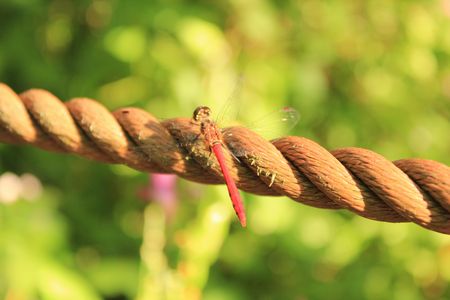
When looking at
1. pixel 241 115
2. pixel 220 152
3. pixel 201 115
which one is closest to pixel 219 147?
pixel 220 152

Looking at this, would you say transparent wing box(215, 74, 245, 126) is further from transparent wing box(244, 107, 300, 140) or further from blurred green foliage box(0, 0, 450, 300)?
blurred green foliage box(0, 0, 450, 300)

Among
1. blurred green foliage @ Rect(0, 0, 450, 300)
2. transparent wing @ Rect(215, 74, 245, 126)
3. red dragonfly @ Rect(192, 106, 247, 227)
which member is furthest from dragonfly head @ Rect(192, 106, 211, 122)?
blurred green foliage @ Rect(0, 0, 450, 300)

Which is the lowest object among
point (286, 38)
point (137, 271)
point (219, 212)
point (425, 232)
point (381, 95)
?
point (137, 271)

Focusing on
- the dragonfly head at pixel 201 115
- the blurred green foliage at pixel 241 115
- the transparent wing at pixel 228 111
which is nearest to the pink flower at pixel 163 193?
the blurred green foliage at pixel 241 115

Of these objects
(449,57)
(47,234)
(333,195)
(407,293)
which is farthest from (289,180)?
(449,57)

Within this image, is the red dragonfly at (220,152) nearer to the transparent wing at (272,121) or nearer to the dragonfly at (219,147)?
the dragonfly at (219,147)

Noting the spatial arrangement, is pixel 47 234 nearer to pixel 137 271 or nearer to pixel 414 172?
pixel 137 271

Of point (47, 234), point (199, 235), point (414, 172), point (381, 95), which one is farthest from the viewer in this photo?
point (381, 95)

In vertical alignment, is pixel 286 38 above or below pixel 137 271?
above
